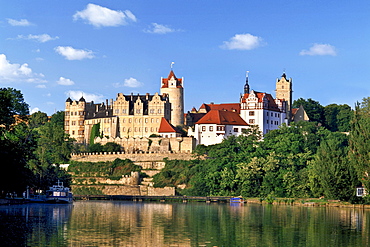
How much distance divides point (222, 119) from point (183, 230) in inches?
2437

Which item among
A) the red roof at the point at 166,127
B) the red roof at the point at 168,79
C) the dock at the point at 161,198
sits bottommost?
the dock at the point at 161,198

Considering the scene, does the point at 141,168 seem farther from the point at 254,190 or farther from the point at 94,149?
the point at 254,190

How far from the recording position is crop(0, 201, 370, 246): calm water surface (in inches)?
1328

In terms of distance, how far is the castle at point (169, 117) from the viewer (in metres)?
101

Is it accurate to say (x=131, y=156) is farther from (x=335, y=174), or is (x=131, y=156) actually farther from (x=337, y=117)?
(x=335, y=174)

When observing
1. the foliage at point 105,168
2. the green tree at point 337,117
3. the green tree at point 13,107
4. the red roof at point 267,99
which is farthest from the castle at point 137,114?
the green tree at point 13,107

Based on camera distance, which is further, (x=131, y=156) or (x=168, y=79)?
(x=168, y=79)

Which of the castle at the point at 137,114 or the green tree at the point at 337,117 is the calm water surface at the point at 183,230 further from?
the green tree at the point at 337,117

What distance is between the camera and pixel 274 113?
105375 millimetres

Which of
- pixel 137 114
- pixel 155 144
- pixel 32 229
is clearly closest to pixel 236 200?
pixel 155 144

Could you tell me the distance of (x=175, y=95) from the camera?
376 ft

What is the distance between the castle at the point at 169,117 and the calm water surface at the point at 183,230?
48723 mm

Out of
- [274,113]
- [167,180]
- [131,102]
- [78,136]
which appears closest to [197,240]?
[167,180]

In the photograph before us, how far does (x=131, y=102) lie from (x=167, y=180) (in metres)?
24.8
